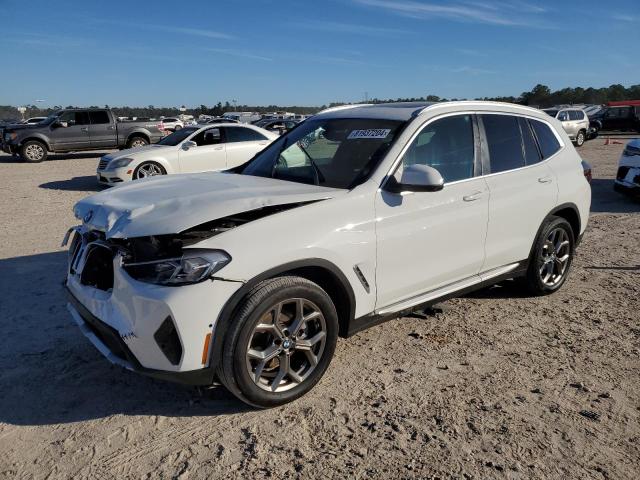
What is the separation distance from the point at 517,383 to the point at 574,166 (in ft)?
8.49

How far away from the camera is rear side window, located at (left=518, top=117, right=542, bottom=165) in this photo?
15.3 ft

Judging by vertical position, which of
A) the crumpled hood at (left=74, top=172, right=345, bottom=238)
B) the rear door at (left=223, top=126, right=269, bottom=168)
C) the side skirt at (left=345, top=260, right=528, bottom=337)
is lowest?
the side skirt at (left=345, top=260, right=528, bottom=337)

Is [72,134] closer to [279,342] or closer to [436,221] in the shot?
[436,221]

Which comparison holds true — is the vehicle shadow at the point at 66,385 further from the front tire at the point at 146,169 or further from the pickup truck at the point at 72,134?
the pickup truck at the point at 72,134

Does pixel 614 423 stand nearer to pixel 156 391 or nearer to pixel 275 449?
pixel 275 449

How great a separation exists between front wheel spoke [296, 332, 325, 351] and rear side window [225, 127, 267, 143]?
9.77m

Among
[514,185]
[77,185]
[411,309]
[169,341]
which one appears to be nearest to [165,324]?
[169,341]

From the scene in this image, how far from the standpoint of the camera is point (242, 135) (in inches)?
494

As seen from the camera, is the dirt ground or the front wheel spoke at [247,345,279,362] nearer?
the dirt ground

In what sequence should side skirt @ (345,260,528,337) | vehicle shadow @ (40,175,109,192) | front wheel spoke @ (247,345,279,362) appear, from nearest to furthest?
1. front wheel spoke @ (247,345,279,362)
2. side skirt @ (345,260,528,337)
3. vehicle shadow @ (40,175,109,192)

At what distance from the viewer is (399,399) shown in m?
3.29

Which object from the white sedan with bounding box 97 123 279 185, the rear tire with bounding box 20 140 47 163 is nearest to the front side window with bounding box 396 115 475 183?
the white sedan with bounding box 97 123 279 185

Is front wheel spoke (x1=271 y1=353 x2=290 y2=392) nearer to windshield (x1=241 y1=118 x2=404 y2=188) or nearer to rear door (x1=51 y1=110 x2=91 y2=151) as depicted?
windshield (x1=241 y1=118 x2=404 y2=188)

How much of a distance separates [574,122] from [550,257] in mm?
21852
